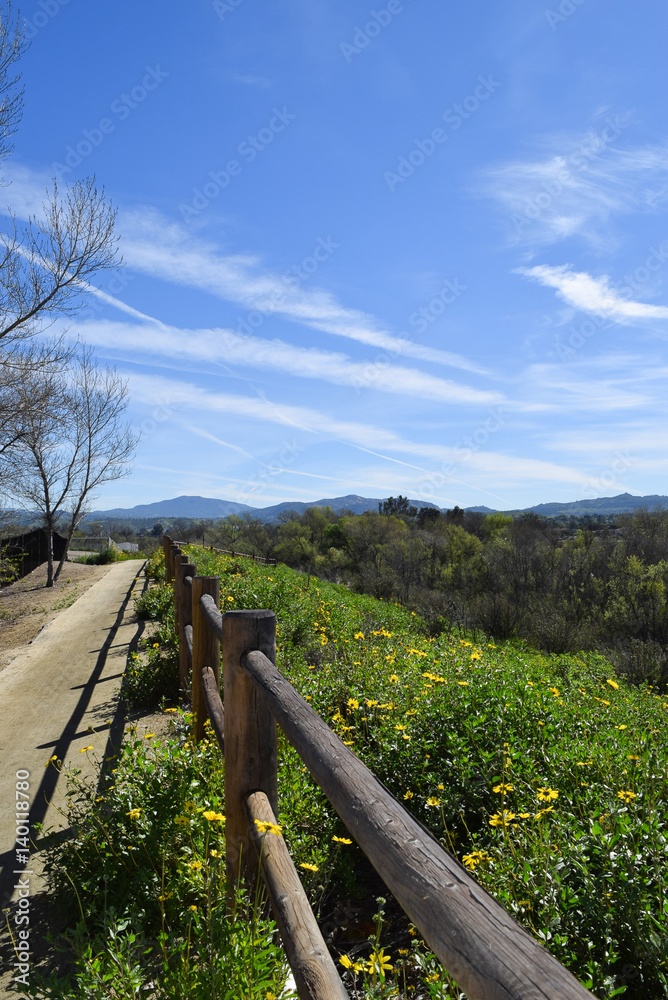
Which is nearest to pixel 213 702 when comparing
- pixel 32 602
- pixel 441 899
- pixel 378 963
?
pixel 378 963

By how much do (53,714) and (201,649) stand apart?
2764 mm

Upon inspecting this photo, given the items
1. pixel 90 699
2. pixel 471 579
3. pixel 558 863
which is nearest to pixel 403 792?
pixel 558 863

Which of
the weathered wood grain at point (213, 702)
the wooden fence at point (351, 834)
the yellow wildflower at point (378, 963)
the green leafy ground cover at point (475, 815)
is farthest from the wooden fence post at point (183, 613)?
the yellow wildflower at point (378, 963)

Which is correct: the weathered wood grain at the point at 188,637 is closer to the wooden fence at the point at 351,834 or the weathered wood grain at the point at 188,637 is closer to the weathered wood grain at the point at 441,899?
the wooden fence at the point at 351,834

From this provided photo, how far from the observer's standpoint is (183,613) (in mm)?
5949

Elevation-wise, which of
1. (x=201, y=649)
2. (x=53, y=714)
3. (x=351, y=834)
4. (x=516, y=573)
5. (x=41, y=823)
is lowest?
(x=516, y=573)

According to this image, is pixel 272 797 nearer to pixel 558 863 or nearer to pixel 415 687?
pixel 558 863

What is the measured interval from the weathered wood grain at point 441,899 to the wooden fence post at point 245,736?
2.05 ft

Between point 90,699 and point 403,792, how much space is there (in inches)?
154

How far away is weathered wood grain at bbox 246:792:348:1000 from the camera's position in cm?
148

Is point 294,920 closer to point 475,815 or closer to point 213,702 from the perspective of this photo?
point 213,702

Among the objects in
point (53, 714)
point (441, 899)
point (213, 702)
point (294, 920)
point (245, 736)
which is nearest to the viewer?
point (441, 899)

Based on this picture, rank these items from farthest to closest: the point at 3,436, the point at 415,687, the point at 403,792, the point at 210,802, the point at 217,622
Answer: the point at 3,436
the point at 415,687
the point at 403,792
the point at 217,622
the point at 210,802

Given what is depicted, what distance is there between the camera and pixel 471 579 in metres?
37.0
